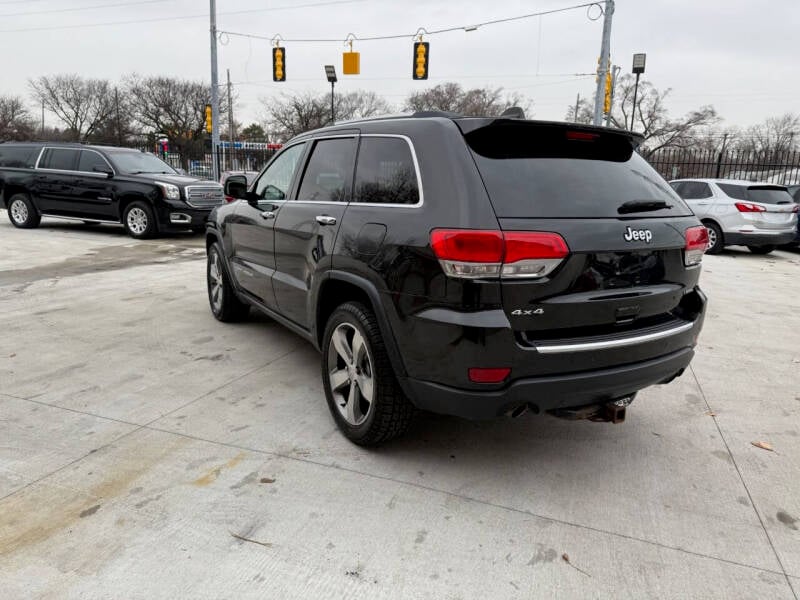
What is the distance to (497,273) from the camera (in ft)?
7.93

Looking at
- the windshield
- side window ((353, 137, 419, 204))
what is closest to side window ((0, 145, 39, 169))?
the windshield

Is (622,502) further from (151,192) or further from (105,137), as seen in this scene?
(105,137)

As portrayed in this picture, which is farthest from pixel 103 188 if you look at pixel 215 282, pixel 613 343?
pixel 613 343

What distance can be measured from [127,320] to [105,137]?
215 feet

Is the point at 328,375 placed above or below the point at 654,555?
above

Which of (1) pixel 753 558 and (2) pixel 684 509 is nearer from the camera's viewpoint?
(1) pixel 753 558

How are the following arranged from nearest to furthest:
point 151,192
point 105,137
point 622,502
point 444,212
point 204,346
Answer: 1. point 444,212
2. point 622,502
3. point 204,346
4. point 151,192
5. point 105,137

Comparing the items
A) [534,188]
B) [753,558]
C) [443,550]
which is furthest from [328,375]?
[753,558]

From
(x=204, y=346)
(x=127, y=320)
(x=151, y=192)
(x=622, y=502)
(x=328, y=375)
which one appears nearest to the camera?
(x=622, y=502)

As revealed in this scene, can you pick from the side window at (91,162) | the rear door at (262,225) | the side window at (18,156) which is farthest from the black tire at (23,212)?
the rear door at (262,225)

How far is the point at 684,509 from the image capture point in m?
2.72

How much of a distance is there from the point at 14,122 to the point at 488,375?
75680 mm

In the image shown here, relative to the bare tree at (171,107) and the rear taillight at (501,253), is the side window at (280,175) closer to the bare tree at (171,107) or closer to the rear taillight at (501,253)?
the rear taillight at (501,253)

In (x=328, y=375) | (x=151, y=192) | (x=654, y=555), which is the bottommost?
(x=654, y=555)
